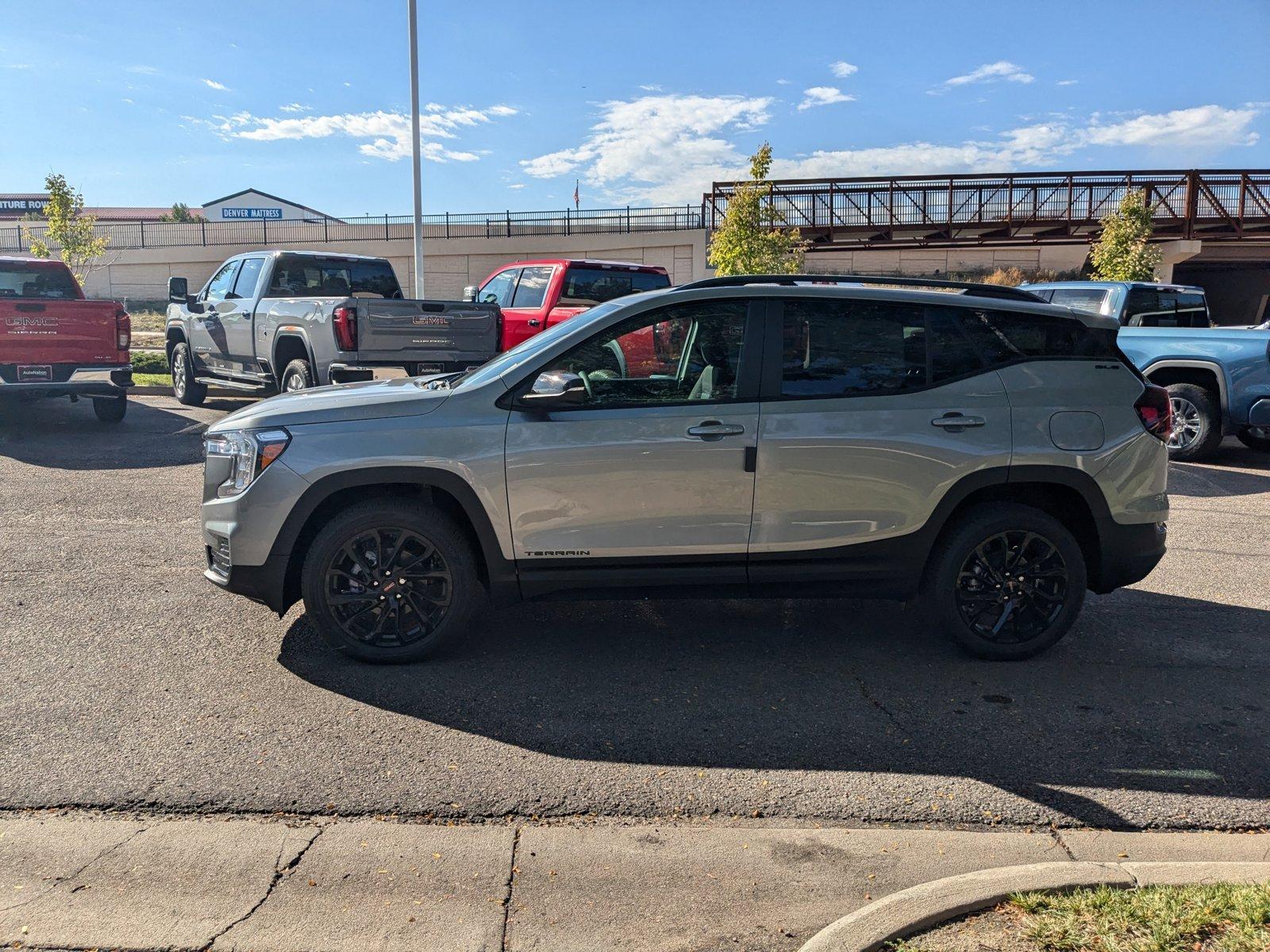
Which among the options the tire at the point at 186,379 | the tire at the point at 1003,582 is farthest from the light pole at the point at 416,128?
the tire at the point at 1003,582

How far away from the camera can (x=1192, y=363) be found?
11.0 m

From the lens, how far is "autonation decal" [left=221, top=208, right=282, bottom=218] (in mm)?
81938

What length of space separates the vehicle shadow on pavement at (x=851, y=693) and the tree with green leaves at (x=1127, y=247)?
20828 millimetres

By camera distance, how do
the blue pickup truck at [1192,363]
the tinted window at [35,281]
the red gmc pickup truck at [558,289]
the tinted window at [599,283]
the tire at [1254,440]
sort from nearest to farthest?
the blue pickup truck at [1192,363] < the tire at [1254,440] < the tinted window at [35,281] < the red gmc pickup truck at [558,289] < the tinted window at [599,283]

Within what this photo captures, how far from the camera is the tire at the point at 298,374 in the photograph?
11508 millimetres

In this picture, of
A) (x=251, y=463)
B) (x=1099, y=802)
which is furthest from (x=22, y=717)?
(x=1099, y=802)

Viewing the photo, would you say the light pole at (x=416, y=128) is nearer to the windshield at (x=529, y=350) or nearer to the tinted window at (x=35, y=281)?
the tinted window at (x=35, y=281)

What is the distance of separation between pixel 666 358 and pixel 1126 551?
96.3 inches

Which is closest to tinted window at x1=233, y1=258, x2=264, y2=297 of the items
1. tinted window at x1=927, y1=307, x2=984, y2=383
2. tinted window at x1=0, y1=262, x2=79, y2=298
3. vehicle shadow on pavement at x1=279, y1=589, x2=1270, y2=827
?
tinted window at x1=0, y1=262, x2=79, y2=298

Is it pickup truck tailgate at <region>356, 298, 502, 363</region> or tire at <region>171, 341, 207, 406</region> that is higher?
pickup truck tailgate at <region>356, 298, 502, 363</region>

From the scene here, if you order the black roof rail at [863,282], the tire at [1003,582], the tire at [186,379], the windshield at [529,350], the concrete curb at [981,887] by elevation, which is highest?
the black roof rail at [863,282]

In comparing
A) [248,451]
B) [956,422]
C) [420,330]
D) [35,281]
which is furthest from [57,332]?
[956,422]

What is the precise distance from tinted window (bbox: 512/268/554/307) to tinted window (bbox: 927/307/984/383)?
321 inches

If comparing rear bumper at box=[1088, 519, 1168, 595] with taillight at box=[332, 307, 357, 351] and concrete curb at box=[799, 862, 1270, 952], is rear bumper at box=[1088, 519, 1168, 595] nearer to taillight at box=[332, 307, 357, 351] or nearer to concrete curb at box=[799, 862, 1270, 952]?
concrete curb at box=[799, 862, 1270, 952]
